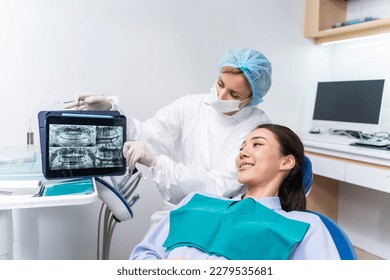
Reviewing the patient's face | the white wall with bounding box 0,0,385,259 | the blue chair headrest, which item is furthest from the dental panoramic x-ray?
the white wall with bounding box 0,0,385,259

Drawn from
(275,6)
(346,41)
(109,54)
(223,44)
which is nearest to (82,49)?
(109,54)

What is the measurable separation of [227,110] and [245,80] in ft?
0.49

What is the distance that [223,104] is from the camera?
1.56 metres

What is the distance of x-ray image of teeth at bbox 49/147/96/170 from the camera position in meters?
1.15

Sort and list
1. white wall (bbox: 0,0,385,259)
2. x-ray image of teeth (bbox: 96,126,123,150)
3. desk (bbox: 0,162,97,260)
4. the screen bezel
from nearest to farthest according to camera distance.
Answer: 1. desk (bbox: 0,162,97,260)
2. the screen bezel
3. x-ray image of teeth (bbox: 96,126,123,150)
4. white wall (bbox: 0,0,385,259)

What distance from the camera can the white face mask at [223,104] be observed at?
1557 millimetres

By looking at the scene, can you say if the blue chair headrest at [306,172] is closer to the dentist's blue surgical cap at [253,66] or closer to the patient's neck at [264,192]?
the patient's neck at [264,192]

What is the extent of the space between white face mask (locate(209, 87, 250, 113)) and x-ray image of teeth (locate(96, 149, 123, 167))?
0.50 m

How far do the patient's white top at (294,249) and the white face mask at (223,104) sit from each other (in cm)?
50

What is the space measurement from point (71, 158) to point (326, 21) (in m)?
2.31

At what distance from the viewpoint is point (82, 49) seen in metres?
2.05

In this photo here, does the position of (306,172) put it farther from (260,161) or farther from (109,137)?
(109,137)

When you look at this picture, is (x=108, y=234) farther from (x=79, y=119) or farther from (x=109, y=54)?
(x=109, y=54)

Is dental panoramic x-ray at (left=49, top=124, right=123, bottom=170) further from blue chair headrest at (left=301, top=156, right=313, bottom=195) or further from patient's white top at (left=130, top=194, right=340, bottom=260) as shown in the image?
blue chair headrest at (left=301, top=156, right=313, bottom=195)
